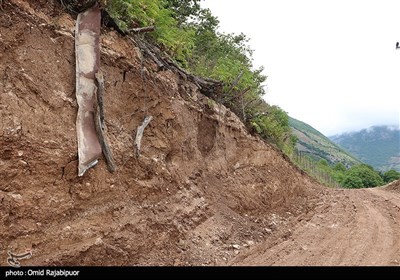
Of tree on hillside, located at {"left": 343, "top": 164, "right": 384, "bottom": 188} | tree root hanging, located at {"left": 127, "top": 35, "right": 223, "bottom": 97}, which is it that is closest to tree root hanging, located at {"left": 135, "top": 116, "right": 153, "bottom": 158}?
tree root hanging, located at {"left": 127, "top": 35, "right": 223, "bottom": 97}

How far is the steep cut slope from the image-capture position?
5.24 metres

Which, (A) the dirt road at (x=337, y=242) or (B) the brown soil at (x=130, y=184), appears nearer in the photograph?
(B) the brown soil at (x=130, y=184)

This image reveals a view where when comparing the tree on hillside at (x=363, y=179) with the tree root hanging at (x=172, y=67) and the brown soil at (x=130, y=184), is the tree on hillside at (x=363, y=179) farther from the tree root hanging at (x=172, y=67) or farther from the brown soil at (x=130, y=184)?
the tree root hanging at (x=172, y=67)

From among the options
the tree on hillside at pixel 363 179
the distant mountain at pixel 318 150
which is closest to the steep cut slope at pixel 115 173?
the tree on hillside at pixel 363 179

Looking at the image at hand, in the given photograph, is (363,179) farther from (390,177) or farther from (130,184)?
(130,184)

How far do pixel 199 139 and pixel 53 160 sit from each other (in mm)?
4836

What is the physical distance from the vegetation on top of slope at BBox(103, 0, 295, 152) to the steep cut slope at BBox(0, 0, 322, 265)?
1185 mm

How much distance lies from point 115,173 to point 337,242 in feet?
17.1

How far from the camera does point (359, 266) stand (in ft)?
20.8

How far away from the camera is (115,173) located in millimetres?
6516

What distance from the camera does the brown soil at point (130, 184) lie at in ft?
17.4

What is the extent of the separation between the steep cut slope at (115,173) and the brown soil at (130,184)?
0.02m

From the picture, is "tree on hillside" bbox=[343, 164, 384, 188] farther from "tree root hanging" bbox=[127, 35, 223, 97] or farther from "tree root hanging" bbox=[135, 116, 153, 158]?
"tree root hanging" bbox=[135, 116, 153, 158]
